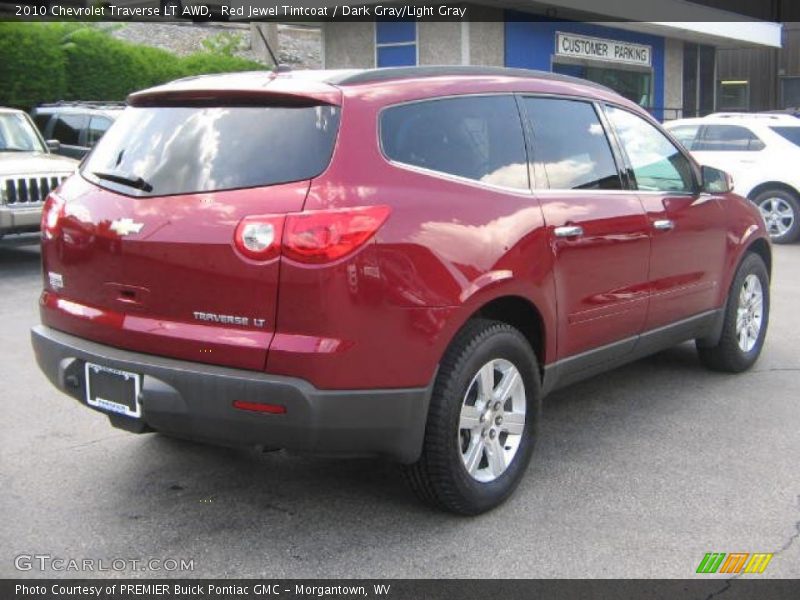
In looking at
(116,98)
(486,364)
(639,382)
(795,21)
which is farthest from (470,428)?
(795,21)

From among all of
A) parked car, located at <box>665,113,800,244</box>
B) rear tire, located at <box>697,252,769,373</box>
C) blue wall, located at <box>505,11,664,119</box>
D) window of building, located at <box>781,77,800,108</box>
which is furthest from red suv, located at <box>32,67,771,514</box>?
window of building, located at <box>781,77,800,108</box>

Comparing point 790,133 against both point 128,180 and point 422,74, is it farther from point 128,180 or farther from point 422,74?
point 128,180

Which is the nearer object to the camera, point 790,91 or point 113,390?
point 113,390

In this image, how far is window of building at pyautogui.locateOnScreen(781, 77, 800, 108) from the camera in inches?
1367

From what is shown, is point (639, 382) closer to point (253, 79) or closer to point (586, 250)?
point (586, 250)

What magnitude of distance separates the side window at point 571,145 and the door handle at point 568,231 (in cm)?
21

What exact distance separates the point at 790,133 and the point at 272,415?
11.4m

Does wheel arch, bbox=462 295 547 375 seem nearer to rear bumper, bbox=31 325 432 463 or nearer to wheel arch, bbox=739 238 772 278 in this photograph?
rear bumper, bbox=31 325 432 463

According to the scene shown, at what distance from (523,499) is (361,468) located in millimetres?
789

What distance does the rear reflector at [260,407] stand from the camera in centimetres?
322

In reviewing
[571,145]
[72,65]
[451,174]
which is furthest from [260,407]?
[72,65]

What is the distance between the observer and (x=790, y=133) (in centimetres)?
1270

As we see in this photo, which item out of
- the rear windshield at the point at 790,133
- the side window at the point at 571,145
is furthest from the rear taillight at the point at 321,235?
the rear windshield at the point at 790,133

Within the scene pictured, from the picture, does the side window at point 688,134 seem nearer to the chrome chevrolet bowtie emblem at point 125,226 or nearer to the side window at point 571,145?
the side window at point 571,145
